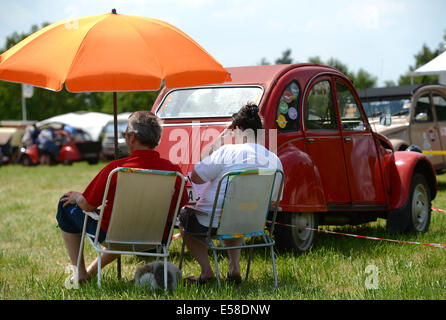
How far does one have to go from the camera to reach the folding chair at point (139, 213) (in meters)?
4.58

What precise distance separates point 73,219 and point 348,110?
3837 millimetres

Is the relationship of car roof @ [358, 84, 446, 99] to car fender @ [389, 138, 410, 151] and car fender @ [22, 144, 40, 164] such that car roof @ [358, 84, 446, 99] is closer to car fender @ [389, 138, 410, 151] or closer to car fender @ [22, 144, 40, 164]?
car fender @ [389, 138, 410, 151]

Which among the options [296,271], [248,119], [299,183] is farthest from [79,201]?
[299,183]

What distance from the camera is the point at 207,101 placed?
23.0 feet

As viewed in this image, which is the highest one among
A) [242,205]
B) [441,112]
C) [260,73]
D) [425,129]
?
[260,73]

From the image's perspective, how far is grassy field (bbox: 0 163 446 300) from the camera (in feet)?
15.4

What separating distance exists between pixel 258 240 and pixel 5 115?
73915 millimetres

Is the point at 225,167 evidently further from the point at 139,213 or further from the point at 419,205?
the point at 419,205

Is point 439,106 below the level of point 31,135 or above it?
above

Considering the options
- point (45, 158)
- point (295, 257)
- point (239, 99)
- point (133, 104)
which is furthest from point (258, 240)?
point (133, 104)

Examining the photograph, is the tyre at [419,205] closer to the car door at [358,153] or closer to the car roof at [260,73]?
the car door at [358,153]

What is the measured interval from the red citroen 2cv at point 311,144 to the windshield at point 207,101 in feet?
0.04

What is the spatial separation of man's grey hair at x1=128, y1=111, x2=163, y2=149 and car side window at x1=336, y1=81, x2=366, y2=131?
307 centimetres

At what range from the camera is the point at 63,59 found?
5070mm
